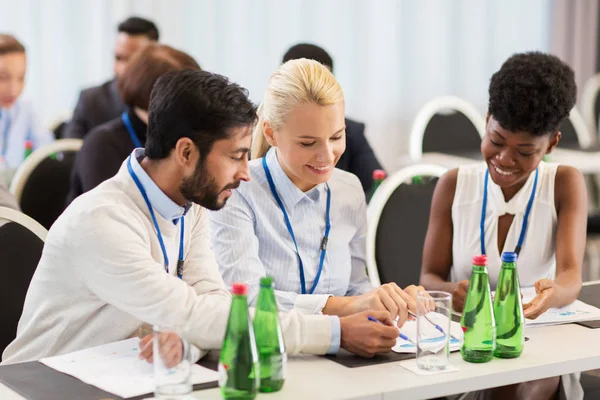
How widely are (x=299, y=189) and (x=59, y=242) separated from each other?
0.69m

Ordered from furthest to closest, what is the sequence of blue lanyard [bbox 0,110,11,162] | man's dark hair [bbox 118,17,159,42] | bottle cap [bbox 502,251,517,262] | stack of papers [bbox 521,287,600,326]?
1. man's dark hair [bbox 118,17,159,42]
2. blue lanyard [bbox 0,110,11,162]
3. stack of papers [bbox 521,287,600,326]
4. bottle cap [bbox 502,251,517,262]

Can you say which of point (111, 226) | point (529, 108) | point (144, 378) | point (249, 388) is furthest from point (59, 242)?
point (529, 108)

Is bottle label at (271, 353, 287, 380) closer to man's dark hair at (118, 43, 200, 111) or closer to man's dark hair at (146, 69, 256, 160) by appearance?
man's dark hair at (146, 69, 256, 160)

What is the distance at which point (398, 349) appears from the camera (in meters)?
2.06

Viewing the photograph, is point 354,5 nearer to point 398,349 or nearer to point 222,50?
Result: point 222,50

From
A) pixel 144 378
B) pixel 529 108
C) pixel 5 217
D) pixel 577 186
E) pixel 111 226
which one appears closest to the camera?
pixel 144 378

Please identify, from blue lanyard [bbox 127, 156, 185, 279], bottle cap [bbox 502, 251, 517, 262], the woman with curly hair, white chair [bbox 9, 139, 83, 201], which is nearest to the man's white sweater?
blue lanyard [bbox 127, 156, 185, 279]

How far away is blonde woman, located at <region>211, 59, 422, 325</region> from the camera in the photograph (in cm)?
237

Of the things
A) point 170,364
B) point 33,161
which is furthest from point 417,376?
point 33,161

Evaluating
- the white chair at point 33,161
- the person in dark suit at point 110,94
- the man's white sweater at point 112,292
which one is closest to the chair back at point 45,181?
the white chair at point 33,161

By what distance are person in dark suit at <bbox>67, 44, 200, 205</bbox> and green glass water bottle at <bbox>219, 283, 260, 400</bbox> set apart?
1943 millimetres

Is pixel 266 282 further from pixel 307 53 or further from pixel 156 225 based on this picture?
pixel 307 53

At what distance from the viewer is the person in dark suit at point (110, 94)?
514cm

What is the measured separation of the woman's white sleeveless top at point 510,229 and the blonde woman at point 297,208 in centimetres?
29
